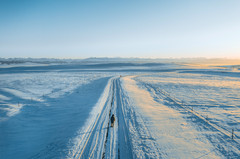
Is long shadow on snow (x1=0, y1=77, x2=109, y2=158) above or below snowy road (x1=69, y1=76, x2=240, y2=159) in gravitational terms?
below

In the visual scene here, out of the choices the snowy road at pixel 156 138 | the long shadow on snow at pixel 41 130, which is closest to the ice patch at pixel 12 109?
the long shadow on snow at pixel 41 130

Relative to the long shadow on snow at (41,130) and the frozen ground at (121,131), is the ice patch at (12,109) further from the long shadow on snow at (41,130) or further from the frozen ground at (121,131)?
the long shadow on snow at (41,130)

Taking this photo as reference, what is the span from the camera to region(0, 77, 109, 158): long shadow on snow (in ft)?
29.3

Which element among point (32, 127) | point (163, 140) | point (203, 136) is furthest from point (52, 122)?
point (203, 136)

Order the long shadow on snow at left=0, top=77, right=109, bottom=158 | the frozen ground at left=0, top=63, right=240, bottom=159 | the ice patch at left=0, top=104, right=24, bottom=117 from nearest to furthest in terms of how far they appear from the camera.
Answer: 1. the frozen ground at left=0, top=63, right=240, bottom=159
2. the long shadow on snow at left=0, top=77, right=109, bottom=158
3. the ice patch at left=0, top=104, right=24, bottom=117

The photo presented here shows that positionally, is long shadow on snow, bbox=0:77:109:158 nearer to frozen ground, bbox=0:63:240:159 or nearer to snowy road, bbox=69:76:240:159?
frozen ground, bbox=0:63:240:159

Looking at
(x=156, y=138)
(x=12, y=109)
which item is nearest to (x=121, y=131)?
(x=156, y=138)

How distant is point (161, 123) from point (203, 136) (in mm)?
3370

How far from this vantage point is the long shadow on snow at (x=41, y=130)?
8929 millimetres

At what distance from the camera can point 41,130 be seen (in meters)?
11.8

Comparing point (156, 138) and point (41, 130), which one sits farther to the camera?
point (41, 130)

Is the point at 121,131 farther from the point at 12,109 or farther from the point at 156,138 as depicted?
the point at 12,109

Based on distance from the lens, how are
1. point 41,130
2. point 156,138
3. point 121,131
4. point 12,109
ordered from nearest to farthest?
point 156,138 → point 121,131 → point 41,130 → point 12,109

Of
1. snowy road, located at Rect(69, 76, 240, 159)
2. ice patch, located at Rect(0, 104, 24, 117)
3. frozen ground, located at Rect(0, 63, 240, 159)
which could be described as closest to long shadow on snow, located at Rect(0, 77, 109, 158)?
frozen ground, located at Rect(0, 63, 240, 159)
